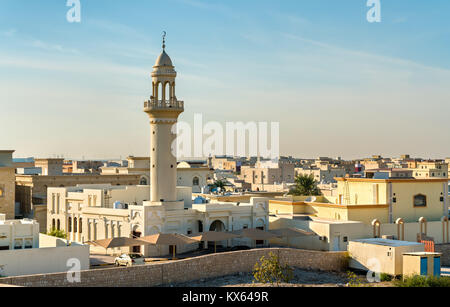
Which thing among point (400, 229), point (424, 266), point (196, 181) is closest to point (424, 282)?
point (424, 266)

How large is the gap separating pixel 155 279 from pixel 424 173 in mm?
82345

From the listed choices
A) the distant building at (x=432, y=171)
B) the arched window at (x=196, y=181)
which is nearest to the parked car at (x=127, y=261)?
the arched window at (x=196, y=181)

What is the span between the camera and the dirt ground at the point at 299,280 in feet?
97.5

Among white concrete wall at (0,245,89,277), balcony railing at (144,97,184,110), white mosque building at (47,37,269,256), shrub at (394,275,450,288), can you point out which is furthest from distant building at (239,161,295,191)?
white concrete wall at (0,245,89,277)

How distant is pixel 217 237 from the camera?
112 ft

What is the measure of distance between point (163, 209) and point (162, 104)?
22.8 feet

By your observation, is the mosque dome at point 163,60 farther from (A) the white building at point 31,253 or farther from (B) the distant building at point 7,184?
(B) the distant building at point 7,184

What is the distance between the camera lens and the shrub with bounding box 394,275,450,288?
28.3 metres

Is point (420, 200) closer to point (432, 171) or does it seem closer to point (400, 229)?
point (400, 229)

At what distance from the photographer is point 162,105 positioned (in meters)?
38.5

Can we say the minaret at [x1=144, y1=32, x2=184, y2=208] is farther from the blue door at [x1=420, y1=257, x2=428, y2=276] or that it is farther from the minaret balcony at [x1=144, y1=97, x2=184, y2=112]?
the blue door at [x1=420, y1=257, x2=428, y2=276]

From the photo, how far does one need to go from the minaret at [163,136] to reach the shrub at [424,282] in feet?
50.0
